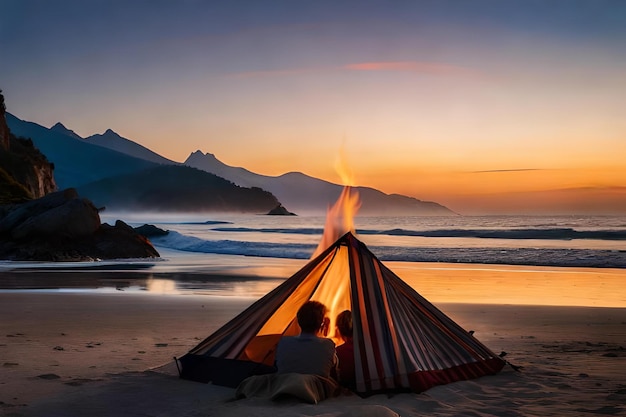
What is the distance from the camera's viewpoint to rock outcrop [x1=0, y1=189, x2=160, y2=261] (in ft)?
101

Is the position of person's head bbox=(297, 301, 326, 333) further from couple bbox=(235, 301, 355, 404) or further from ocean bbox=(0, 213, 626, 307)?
ocean bbox=(0, 213, 626, 307)

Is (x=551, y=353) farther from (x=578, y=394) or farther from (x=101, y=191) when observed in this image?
(x=101, y=191)

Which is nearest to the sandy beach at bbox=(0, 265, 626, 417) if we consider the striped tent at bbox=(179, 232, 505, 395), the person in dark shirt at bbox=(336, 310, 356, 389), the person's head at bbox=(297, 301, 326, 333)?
the striped tent at bbox=(179, 232, 505, 395)

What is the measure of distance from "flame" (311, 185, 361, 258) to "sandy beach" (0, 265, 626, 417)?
2.56m

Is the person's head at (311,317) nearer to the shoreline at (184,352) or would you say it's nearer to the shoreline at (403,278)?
the shoreline at (184,352)

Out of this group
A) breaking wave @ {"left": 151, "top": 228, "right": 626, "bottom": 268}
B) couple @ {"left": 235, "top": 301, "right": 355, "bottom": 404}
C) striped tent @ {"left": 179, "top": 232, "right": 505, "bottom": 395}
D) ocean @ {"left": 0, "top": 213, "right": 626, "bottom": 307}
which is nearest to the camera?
couple @ {"left": 235, "top": 301, "right": 355, "bottom": 404}

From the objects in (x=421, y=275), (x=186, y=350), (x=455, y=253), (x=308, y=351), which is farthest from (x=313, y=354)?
(x=455, y=253)

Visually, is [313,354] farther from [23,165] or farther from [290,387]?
[23,165]

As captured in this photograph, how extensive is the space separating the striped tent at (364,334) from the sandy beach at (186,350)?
0.23 meters

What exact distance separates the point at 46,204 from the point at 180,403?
27.3m

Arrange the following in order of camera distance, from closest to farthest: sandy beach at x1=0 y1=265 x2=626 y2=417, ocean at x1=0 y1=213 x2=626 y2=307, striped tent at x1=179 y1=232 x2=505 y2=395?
1. sandy beach at x1=0 y1=265 x2=626 y2=417
2. striped tent at x1=179 y1=232 x2=505 y2=395
3. ocean at x1=0 y1=213 x2=626 y2=307

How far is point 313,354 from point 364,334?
2.55 feet

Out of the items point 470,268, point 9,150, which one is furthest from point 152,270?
point 9,150

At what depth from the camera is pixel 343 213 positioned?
1003cm
